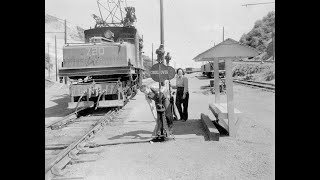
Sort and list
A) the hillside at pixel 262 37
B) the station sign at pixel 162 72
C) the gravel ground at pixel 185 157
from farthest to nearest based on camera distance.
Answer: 1. the hillside at pixel 262 37
2. the station sign at pixel 162 72
3. the gravel ground at pixel 185 157

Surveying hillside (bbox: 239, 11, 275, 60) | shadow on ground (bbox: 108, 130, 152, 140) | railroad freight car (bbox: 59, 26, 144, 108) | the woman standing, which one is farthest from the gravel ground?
hillside (bbox: 239, 11, 275, 60)

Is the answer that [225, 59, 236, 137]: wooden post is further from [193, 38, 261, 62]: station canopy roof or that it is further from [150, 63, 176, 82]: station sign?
[150, 63, 176, 82]: station sign

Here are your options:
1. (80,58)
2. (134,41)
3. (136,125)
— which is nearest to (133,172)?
(136,125)

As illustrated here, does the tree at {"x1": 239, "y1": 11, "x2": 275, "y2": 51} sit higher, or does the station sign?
the tree at {"x1": 239, "y1": 11, "x2": 275, "y2": 51}

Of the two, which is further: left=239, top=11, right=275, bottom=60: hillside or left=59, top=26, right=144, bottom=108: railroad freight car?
left=239, top=11, right=275, bottom=60: hillside

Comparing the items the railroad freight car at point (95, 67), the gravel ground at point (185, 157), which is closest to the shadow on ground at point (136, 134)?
the gravel ground at point (185, 157)

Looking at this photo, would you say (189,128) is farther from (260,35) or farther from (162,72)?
(260,35)

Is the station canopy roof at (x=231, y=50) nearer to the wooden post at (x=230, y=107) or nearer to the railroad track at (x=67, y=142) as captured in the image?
the wooden post at (x=230, y=107)

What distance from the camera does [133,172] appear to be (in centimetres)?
552

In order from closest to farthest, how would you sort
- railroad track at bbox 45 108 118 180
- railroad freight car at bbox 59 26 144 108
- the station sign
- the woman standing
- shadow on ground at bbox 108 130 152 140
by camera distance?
1. railroad track at bbox 45 108 118 180
2. the station sign
3. shadow on ground at bbox 108 130 152 140
4. the woman standing
5. railroad freight car at bbox 59 26 144 108

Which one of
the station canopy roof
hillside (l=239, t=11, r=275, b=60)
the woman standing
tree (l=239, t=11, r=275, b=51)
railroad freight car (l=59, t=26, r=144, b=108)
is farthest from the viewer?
tree (l=239, t=11, r=275, b=51)

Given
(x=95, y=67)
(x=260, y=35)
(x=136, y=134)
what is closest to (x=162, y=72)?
(x=136, y=134)
